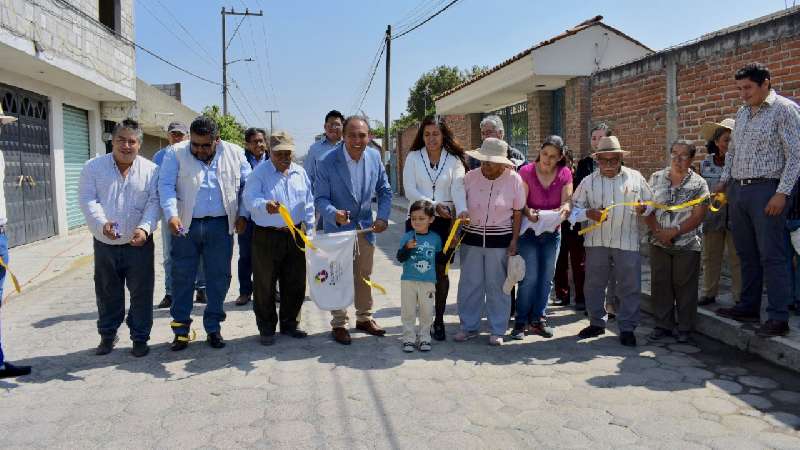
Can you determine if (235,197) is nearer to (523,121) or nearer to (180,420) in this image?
(180,420)

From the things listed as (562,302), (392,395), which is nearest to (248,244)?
(392,395)

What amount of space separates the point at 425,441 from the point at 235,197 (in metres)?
2.69

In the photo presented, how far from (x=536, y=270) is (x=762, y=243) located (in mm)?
1745

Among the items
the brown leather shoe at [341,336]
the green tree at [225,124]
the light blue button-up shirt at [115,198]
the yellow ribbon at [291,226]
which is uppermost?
the green tree at [225,124]

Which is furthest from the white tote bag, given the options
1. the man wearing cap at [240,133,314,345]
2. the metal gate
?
the metal gate

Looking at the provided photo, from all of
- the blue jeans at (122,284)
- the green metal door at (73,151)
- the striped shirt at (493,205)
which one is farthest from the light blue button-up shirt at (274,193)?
the green metal door at (73,151)

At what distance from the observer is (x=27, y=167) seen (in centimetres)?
1213

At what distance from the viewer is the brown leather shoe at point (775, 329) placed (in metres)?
4.76

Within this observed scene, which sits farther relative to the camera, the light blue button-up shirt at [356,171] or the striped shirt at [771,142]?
the light blue button-up shirt at [356,171]

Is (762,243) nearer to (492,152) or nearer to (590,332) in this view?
(590,332)

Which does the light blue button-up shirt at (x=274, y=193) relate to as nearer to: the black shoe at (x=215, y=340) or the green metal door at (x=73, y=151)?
the black shoe at (x=215, y=340)

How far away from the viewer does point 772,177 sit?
15.7 ft

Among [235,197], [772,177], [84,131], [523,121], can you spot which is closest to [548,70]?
[523,121]

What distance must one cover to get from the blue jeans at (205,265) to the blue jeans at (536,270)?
98.5 inches
